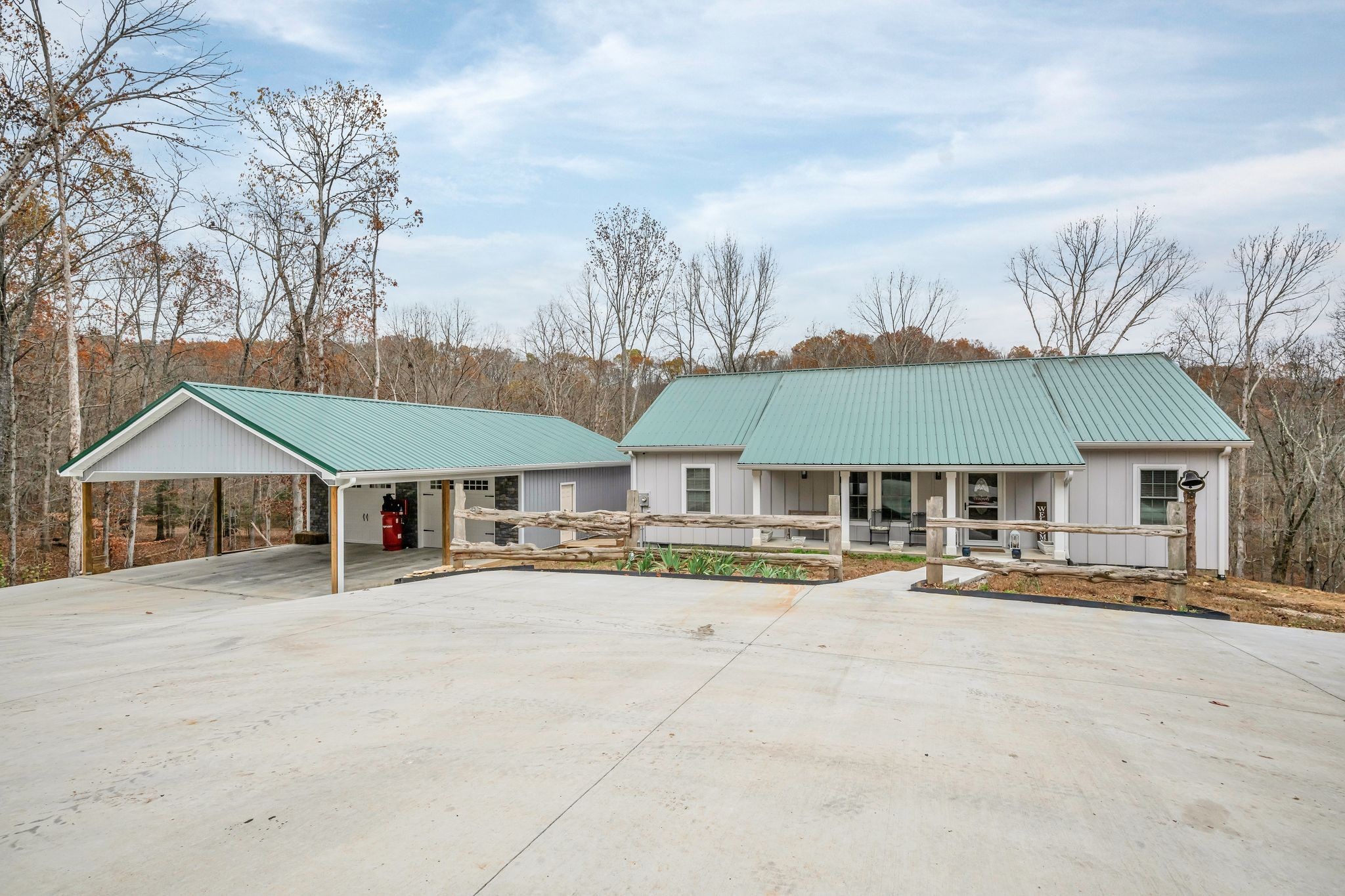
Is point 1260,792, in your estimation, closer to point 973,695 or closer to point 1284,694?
point 973,695

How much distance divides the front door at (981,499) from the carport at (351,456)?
349 inches

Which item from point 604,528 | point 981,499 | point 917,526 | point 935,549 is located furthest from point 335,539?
point 981,499

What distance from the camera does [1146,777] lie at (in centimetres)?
344

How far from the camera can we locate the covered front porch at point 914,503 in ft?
45.4

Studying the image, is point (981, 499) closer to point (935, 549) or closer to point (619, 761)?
point (935, 549)

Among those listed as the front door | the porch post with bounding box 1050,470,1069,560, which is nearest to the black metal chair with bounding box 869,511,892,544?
the front door

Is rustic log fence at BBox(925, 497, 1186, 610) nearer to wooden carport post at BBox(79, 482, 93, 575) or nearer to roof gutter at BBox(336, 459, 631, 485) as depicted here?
roof gutter at BBox(336, 459, 631, 485)

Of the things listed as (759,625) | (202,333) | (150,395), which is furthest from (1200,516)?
(150,395)

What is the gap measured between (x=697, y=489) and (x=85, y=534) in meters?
13.4

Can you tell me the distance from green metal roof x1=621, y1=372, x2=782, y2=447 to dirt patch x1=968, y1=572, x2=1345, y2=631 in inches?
295

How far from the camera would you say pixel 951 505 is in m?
14.0

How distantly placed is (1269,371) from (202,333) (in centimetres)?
3768

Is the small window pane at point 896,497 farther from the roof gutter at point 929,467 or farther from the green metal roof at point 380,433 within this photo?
the green metal roof at point 380,433

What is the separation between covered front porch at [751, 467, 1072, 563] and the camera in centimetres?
1383
